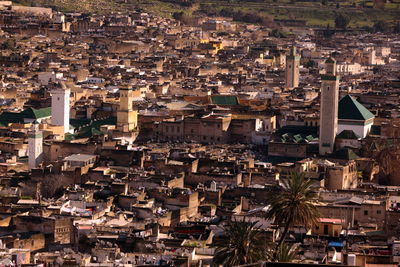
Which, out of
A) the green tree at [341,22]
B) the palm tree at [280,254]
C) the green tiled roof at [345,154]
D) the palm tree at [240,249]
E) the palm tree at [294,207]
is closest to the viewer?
the palm tree at [280,254]

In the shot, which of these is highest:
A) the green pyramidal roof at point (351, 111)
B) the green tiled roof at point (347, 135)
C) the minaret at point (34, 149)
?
the green pyramidal roof at point (351, 111)

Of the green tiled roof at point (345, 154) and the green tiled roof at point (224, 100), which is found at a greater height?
the green tiled roof at point (224, 100)

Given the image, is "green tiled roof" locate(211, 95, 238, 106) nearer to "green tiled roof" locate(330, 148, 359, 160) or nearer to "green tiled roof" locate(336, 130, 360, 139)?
"green tiled roof" locate(336, 130, 360, 139)

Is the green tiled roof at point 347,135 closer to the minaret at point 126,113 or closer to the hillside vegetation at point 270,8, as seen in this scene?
the minaret at point 126,113

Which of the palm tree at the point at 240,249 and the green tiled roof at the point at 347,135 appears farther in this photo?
the green tiled roof at the point at 347,135

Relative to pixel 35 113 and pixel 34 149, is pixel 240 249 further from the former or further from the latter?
pixel 35 113

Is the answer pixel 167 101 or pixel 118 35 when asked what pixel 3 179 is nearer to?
pixel 167 101

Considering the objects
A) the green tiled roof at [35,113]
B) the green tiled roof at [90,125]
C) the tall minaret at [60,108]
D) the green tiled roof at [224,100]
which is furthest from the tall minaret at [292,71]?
the tall minaret at [60,108]

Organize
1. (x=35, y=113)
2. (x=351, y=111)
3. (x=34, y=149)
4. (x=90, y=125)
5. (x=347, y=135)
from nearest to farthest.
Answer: (x=34, y=149) → (x=347, y=135) → (x=351, y=111) → (x=90, y=125) → (x=35, y=113)

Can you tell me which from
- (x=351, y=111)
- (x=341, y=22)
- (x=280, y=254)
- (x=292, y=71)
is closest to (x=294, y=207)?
(x=280, y=254)
